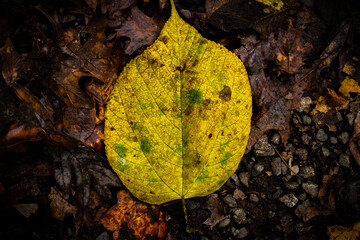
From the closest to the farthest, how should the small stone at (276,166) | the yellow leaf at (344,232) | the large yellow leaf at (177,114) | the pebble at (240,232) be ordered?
the large yellow leaf at (177,114), the yellow leaf at (344,232), the pebble at (240,232), the small stone at (276,166)

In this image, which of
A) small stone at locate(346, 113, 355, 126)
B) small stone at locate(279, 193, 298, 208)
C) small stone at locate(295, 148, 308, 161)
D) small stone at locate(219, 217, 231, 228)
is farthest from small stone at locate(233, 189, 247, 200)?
small stone at locate(346, 113, 355, 126)

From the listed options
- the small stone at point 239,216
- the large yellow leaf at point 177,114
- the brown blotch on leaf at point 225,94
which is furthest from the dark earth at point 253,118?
the brown blotch on leaf at point 225,94

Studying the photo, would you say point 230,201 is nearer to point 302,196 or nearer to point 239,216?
point 239,216

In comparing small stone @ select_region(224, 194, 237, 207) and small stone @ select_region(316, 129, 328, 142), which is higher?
small stone @ select_region(316, 129, 328, 142)

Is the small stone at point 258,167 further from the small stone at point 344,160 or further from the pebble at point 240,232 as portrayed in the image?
the small stone at point 344,160

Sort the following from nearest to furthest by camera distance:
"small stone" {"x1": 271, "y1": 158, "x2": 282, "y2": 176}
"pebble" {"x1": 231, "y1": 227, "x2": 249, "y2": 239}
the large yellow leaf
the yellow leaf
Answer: the large yellow leaf → the yellow leaf → "pebble" {"x1": 231, "y1": 227, "x2": 249, "y2": 239} → "small stone" {"x1": 271, "y1": 158, "x2": 282, "y2": 176}

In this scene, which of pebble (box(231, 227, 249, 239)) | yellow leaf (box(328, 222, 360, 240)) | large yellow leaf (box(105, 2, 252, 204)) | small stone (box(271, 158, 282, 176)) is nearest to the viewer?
large yellow leaf (box(105, 2, 252, 204))

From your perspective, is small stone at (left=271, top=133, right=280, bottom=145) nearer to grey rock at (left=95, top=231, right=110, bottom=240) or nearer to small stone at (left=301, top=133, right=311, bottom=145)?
small stone at (left=301, top=133, right=311, bottom=145)
